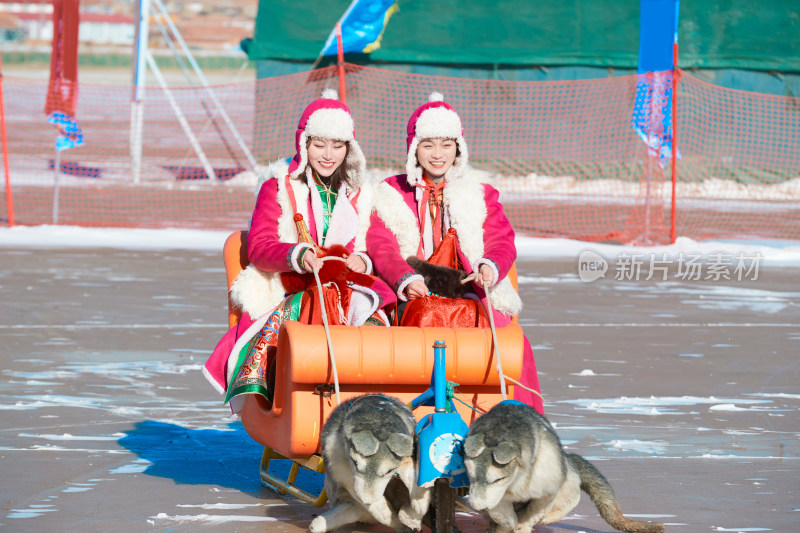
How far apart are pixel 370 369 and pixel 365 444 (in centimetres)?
47

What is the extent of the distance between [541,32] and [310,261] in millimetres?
16363

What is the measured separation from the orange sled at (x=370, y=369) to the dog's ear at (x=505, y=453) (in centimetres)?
54

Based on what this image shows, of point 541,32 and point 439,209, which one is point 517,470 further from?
point 541,32

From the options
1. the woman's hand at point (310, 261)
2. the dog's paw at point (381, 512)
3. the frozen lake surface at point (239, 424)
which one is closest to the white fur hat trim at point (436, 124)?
the woman's hand at point (310, 261)

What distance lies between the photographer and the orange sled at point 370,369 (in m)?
3.83

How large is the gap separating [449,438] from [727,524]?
1184 millimetres

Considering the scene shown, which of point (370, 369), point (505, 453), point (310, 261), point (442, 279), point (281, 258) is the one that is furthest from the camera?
point (442, 279)

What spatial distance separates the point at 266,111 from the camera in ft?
65.0

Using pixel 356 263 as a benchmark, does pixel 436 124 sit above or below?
above

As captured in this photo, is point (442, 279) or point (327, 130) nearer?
point (442, 279)

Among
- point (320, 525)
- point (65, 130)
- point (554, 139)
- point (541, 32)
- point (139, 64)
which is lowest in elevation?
point (320, 525)

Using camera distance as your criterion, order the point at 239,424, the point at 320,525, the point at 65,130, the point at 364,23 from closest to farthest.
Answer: the point at 320,525, the point at 239,424, the point at 65,130, the point at 364,23

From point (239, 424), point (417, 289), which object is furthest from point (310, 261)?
point (239, 424)

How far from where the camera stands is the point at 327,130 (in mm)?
4621
